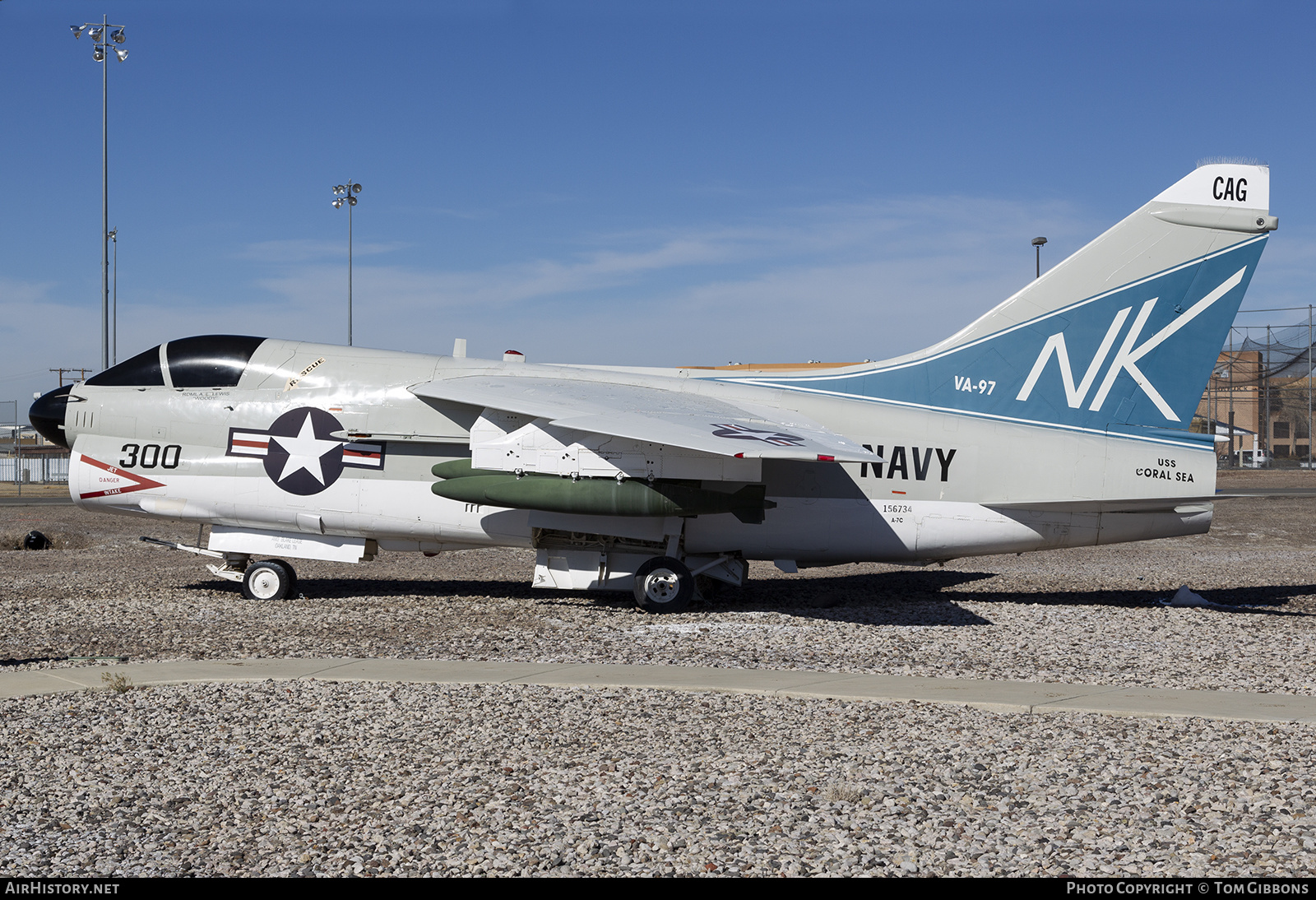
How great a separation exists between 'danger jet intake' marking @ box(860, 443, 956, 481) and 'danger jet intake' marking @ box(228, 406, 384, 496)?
22.4 feet

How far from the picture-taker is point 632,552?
13.7 m

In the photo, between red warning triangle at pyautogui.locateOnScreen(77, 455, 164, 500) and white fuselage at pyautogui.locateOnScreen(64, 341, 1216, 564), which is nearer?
white fuselage at pyautogui.locateOnScreen(64, 341, 1216, 564)

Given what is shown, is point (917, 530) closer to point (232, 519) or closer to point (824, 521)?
point (824, 521)

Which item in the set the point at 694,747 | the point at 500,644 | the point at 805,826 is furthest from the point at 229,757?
the point at 500,644

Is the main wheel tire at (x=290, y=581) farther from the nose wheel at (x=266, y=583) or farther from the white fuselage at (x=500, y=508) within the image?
the white fuselage at (x=500, y=508)

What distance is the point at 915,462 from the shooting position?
44.8 feet

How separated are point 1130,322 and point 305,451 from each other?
1146cm

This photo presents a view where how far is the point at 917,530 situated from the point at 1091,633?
276 centimetres

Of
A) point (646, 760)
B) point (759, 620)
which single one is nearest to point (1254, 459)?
point (759, 620)

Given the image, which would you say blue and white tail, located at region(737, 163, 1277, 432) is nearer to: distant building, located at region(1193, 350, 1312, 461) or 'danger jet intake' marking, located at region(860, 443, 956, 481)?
'danger jet intake' marking, located at region(860, 443, 956, 481)

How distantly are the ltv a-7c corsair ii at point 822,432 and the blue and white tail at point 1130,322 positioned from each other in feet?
0.08

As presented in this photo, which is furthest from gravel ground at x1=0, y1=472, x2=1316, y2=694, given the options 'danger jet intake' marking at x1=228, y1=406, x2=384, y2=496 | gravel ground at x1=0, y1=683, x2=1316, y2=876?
gravel ground at x1=0, y1=683, x2=1316, y2=876

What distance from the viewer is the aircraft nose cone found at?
1428 cm

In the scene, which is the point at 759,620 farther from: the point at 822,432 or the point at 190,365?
the point at 190,365
